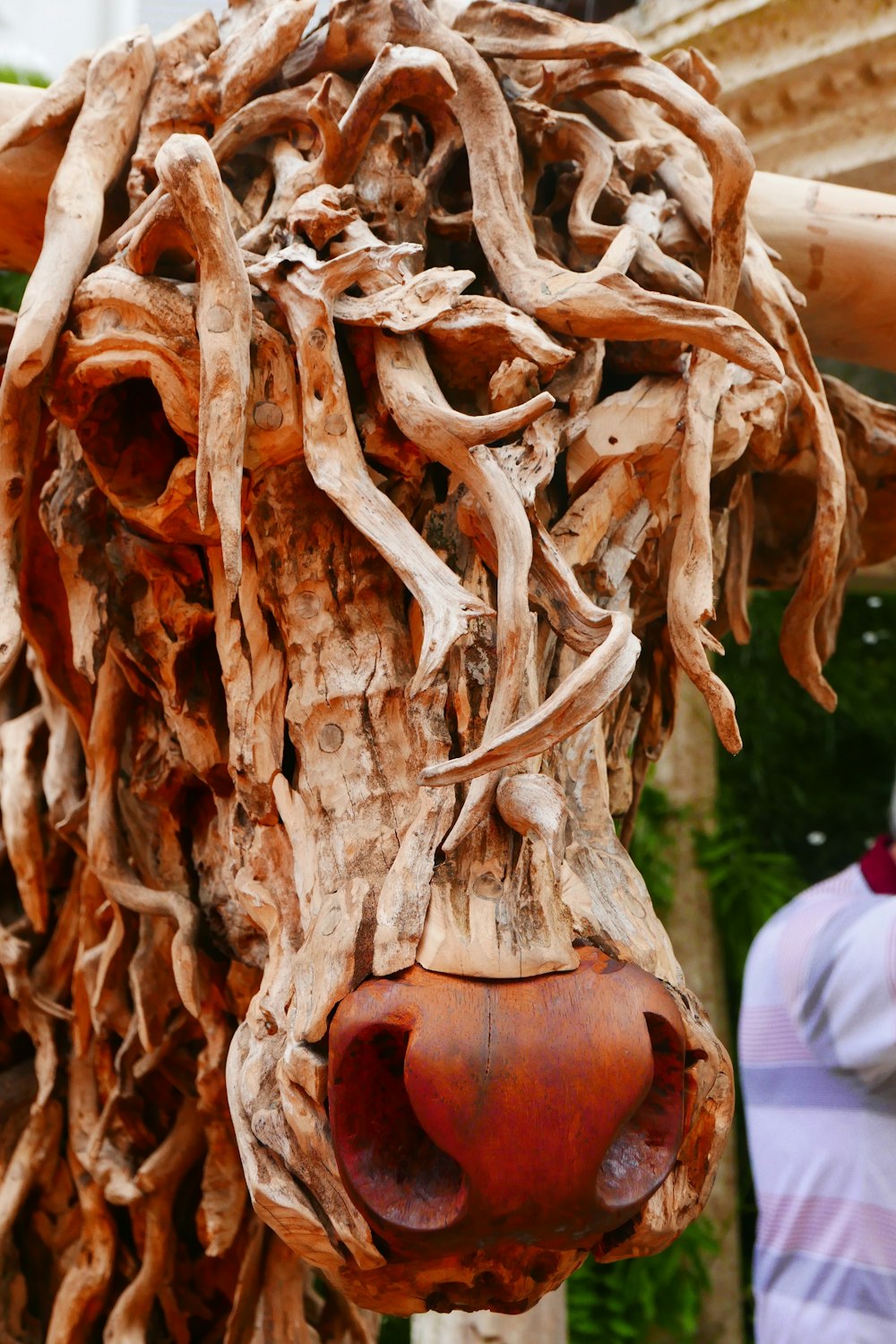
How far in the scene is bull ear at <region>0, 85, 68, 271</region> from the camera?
143cm

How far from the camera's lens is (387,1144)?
0.94 m

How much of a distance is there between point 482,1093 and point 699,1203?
0.27 metres

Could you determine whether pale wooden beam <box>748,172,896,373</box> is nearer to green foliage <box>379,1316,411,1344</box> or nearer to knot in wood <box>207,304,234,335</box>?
knot in wood <box>207,304,234,335</box>

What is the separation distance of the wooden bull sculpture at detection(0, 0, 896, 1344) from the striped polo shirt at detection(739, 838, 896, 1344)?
54 cm

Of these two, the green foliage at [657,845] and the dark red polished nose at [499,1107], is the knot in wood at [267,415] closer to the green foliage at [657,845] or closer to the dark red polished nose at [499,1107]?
the dark red polished nose at [499,1107]

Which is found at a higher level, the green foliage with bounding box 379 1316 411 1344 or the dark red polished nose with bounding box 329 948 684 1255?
the dark red polished nose with bounding box 329 948 684 1255

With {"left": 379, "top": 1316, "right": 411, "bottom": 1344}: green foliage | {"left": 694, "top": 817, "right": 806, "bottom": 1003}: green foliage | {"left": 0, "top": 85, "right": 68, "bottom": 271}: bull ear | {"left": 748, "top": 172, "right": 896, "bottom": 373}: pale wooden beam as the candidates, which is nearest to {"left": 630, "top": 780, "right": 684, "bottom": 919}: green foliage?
{"left": 694, "top": 817, "right": 806, "bottom": 1003}: green foliage

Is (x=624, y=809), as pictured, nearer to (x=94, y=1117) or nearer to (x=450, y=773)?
(x=450, y=773)

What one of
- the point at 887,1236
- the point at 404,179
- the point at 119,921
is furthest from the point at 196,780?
the point at 887,1236

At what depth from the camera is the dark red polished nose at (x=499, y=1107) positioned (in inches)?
34.9

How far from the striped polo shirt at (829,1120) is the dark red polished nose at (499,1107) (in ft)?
3.30

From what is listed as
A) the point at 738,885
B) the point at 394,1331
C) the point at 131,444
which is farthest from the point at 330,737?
the point at 738,885

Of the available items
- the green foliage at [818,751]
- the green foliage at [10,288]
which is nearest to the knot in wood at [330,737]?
the green foliage at [10,288]

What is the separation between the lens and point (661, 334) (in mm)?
1206
